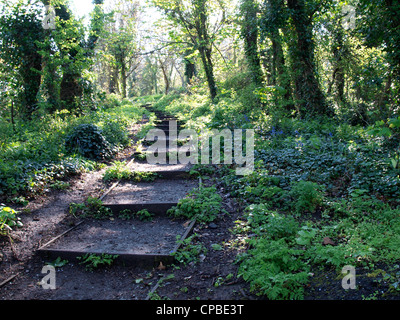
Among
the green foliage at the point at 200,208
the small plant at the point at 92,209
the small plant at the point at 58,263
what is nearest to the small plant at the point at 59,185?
the small plant at the point at 92,209

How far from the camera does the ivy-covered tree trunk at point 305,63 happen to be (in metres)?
9.09

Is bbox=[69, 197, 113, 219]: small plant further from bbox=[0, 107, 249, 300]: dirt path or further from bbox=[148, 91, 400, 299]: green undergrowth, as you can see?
bbox=[148, 91, 400, 299]: green undergrowth

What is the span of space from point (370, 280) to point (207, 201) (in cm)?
263

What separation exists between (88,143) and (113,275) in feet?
14.8

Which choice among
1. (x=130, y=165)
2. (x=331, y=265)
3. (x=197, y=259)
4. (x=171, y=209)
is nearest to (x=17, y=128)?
(x=130, y=165)

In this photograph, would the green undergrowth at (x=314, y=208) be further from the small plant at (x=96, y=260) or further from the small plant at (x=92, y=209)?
the small plant at (x=96, y=260)

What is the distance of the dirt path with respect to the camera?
2998 mm

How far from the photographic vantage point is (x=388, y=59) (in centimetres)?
693

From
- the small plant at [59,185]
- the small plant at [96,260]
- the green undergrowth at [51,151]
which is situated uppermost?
the green undergrowth at [51,151]

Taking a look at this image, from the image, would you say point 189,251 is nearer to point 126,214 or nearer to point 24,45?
point 126,214

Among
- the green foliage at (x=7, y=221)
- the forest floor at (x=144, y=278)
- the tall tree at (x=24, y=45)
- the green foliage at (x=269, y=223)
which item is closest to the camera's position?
the forest floor at (x=144, y=278)

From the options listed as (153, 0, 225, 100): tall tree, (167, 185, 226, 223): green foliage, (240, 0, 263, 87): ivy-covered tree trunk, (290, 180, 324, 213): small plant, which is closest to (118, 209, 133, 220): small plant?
(167, 185, 226, 223): green foliage

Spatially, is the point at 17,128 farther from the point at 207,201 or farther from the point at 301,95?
the point at 301,95

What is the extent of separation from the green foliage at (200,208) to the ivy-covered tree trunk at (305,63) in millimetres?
5757
